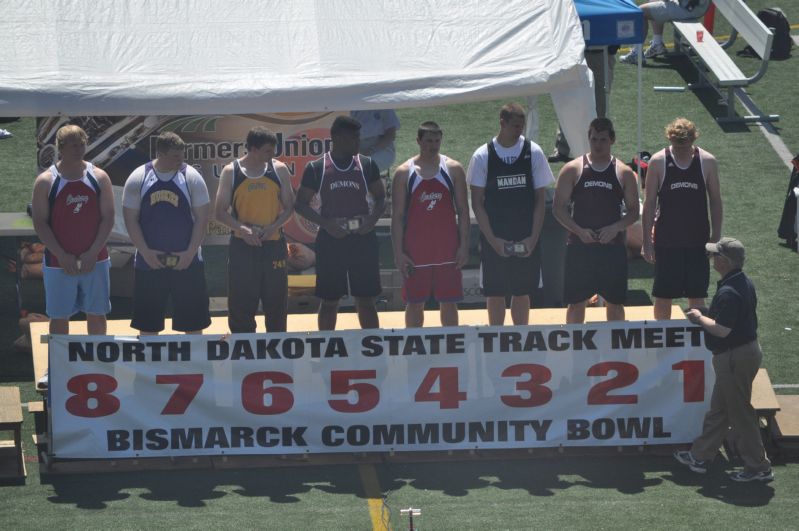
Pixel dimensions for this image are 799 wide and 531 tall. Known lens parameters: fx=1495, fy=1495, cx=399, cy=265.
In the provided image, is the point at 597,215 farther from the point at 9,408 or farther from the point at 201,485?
the point at 9,408

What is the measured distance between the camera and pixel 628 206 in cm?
1034

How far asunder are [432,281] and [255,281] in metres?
1.24

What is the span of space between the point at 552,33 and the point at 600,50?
13.1 feet

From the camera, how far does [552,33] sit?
11.1 m

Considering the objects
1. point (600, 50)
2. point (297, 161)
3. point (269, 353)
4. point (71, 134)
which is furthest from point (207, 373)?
point (600, 50)

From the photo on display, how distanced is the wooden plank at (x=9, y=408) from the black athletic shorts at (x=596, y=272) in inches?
148

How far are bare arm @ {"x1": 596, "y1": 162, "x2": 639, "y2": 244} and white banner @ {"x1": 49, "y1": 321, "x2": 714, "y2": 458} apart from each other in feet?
2.50

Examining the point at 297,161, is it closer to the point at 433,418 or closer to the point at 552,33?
the point at 552,33

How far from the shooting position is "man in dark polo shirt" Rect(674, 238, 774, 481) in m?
9.21

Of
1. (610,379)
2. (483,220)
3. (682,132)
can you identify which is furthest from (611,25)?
(610,379)

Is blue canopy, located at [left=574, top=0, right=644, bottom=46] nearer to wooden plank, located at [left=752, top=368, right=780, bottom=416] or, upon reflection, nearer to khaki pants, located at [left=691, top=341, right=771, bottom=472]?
wooden plank, located at [left=752, top=368, right=780, bottom=416]

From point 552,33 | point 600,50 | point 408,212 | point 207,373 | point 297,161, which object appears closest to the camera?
point 207,373

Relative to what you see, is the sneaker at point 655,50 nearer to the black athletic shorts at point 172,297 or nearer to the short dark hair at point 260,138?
the short dark hair at point 260,138

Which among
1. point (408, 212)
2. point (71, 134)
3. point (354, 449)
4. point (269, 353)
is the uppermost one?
point (71, 134)
